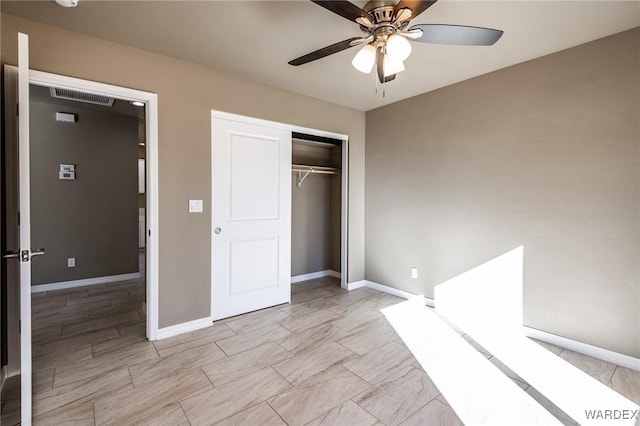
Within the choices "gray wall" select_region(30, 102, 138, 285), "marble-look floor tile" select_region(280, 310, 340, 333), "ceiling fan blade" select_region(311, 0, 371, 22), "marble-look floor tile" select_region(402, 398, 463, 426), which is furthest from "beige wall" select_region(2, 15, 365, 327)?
"gray wall" select_region(30, 102, 138, 285)

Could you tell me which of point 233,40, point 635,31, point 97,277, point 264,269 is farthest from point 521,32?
point 97,277

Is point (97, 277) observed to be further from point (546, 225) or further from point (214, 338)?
point (546, 225)

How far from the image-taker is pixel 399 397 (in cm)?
199

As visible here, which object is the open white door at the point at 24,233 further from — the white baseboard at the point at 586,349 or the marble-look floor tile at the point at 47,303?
the white baseboard at the point at 586,349

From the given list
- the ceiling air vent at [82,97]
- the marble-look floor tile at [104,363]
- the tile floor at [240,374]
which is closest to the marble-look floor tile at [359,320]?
the tile floor at [240,374]

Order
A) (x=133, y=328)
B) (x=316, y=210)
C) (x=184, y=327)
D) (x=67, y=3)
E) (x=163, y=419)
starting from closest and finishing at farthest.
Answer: (x=163, y=419), (x=67, y=3), (x=184, y=327), (x=133, y=328), (x=316, y=210)

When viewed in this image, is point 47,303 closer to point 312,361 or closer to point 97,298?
point 97,298

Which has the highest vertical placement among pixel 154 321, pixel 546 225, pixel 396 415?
pixel 546 225

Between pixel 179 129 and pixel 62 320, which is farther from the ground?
pixel 179 129

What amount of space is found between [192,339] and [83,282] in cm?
285

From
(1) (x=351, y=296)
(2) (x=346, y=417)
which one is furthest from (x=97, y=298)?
(2) (x=346, y=417)

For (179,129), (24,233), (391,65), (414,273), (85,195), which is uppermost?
(391,65)

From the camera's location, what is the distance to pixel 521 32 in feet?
7.60

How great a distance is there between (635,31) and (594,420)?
2755 mm
